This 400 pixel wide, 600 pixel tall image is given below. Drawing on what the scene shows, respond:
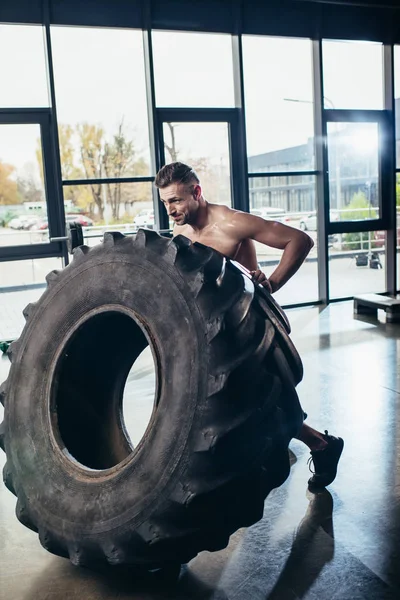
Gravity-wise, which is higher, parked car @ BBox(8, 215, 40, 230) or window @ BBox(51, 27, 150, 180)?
window @ BBox(51, 27, 150, 180)

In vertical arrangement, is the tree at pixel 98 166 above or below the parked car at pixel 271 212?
above

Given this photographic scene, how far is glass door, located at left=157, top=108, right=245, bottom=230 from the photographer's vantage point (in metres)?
6.47

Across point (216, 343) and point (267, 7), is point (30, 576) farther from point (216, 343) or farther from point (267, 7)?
point (267, 7)

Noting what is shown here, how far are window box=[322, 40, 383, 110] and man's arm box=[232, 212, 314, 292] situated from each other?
5.08 m

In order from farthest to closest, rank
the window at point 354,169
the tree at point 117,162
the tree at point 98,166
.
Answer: the window at point 354,169 → the tree at point 117,162 → the tree at point 98,166

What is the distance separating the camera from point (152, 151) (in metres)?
6.39

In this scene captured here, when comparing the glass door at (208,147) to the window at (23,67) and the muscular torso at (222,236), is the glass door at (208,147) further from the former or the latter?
the muscular torso at (222,236)

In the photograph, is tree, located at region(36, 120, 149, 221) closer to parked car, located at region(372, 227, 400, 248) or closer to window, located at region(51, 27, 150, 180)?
window, located at region(51, 27, 150, 180)

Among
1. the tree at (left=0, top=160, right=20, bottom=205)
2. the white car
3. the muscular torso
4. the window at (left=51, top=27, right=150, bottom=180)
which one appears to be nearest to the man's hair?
the muscular torso

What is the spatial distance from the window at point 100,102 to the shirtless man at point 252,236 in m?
3.86

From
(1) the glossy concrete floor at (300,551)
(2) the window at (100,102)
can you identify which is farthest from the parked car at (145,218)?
(1) the glossy concrete floor at (300,551)

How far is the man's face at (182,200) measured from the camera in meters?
2.46

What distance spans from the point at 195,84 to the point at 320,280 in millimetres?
2645

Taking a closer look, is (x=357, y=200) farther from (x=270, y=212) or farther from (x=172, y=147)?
(x=172, y=147)
